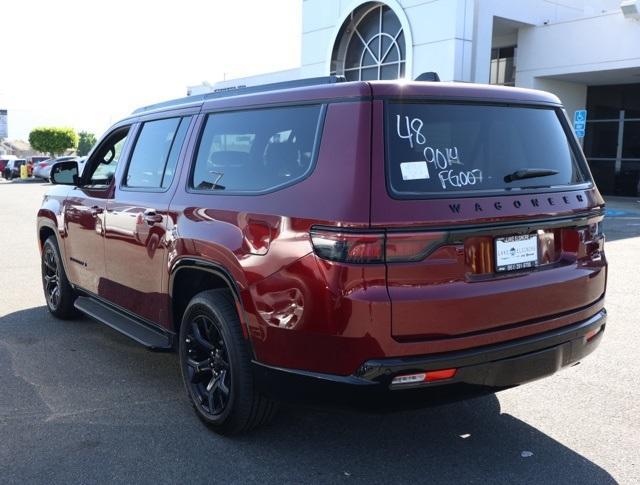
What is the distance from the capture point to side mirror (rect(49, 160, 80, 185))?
5.64 m

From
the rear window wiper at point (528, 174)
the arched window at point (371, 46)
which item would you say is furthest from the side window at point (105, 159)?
the arched window at point (371, 46)

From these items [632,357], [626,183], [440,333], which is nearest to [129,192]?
[440,333]

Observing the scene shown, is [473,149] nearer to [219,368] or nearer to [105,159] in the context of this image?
[219,368]

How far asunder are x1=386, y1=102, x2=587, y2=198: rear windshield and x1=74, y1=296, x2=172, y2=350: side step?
2.06 m

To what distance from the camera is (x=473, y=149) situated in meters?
3.21

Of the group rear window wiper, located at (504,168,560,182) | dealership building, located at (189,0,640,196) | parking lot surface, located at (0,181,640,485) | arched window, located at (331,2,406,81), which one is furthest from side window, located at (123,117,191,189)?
arched window, located at (331,2,406,81)

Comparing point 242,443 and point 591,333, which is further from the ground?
point 591,333

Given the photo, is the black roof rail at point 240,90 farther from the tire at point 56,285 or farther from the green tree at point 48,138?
the green tree at point 48,138

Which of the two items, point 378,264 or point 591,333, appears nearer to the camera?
point 378,264

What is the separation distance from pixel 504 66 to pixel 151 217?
24949mm

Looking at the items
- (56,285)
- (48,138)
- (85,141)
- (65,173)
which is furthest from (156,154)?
(85,141)

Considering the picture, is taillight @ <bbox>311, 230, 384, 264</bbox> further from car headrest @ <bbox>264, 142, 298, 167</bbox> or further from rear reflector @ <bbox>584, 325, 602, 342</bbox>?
rear reflector @ <bbox>584, 325, 602, 342</bbox>

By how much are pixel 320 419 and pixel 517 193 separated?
1.78 m

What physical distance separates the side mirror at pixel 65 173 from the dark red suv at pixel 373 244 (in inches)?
73.5
